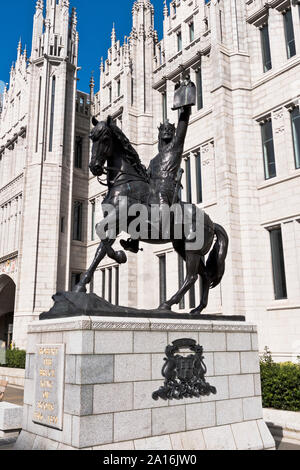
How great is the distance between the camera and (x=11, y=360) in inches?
841

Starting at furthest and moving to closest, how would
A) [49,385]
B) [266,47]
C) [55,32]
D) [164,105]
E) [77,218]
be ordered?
[77,218], [55,32], [164,105], [266,47], [49,385]

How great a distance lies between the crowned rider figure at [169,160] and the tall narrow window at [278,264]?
445 inches

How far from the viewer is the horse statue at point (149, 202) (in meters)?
6.49

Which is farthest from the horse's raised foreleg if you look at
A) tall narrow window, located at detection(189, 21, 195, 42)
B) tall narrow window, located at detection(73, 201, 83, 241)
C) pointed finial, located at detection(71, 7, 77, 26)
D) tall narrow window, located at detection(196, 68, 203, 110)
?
pointed finial, located at detection(71, 7, 77, 26)

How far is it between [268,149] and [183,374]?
14.9 meters

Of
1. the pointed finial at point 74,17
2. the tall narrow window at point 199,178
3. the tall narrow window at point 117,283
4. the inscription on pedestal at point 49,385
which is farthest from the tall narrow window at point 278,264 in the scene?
the pointed finial at point 74,17

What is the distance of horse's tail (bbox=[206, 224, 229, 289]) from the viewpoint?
743 centimetres

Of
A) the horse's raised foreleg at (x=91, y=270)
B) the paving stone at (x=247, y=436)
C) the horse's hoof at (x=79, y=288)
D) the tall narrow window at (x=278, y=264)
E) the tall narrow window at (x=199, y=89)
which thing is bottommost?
the paving stone at (x=247, y=436)

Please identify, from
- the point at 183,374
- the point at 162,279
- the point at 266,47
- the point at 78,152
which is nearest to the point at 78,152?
the point at 78,152

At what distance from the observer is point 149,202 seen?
6.91 metres

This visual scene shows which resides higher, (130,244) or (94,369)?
(130,244)

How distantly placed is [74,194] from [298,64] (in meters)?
16.5

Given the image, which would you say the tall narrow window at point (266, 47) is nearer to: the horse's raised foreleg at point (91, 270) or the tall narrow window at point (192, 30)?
the tall narrow window at point (192, 30)

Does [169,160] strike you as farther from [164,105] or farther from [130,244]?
[164,105]
